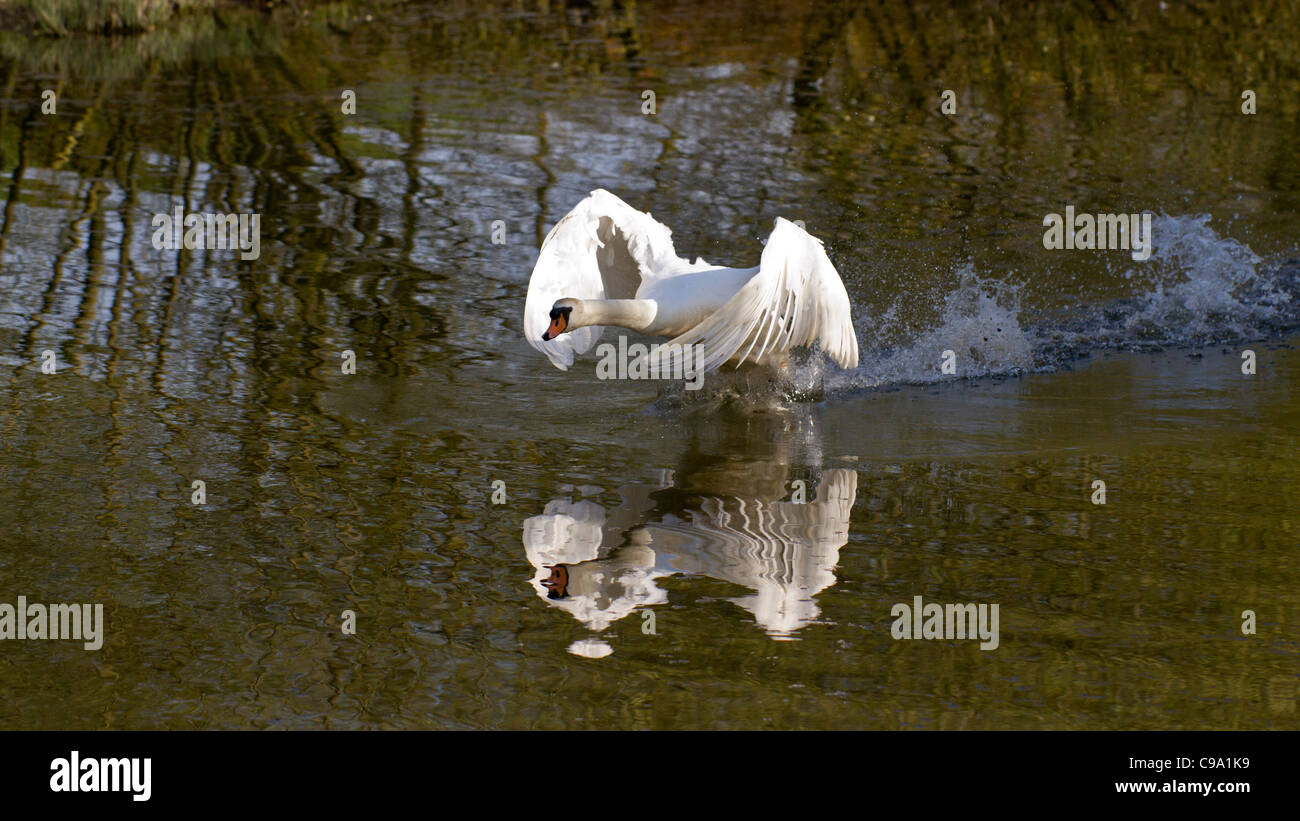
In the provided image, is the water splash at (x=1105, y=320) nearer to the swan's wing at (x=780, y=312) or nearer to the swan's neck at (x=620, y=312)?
the swan's wing at (x=780, y=312)

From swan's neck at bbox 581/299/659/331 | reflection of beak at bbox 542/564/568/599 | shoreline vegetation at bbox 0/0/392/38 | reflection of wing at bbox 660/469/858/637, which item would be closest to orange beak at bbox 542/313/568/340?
swan's neck at bbox 581/299/659/331

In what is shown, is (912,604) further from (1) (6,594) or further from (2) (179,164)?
(2) (179,164)

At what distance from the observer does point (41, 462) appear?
7520 millimetres

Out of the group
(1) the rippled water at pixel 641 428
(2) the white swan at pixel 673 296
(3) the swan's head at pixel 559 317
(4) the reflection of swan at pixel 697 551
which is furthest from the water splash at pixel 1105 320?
(4) the reflection of swan at pixel 697 551

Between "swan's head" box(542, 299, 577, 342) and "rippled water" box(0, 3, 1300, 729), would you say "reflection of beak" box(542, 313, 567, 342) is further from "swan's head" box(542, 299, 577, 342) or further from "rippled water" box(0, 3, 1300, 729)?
"rippled water" box(0, 3, 1300, 729)

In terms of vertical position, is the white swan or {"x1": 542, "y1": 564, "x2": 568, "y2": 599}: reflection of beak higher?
the white swan

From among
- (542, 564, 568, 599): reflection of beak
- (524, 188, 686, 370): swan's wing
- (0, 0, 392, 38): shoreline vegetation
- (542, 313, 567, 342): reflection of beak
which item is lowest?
(542, 564, 568, 599): reflection of beak

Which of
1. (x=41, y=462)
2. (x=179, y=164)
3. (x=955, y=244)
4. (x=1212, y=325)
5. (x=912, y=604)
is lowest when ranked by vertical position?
(x=912, y=604)

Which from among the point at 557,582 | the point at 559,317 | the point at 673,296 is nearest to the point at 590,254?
the point at 673,296

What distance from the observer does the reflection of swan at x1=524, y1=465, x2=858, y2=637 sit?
6023mm

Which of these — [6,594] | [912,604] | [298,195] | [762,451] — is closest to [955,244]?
[762,451]

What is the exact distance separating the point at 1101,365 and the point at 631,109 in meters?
8.41

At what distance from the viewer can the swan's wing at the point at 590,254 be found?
836 centimetres

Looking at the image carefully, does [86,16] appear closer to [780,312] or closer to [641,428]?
[641,428]
